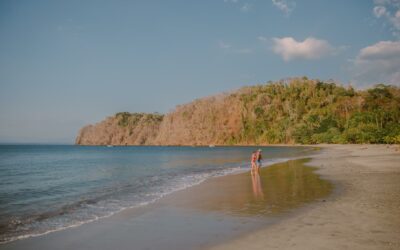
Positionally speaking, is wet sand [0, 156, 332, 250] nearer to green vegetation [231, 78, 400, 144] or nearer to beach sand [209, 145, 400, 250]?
beach sand [209, 145, 400, 250]

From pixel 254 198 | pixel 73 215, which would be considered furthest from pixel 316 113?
pixel 73 215

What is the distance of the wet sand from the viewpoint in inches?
341

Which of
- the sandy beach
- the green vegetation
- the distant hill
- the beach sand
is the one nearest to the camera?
the beach sand

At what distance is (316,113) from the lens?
5906 inches

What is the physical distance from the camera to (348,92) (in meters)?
169

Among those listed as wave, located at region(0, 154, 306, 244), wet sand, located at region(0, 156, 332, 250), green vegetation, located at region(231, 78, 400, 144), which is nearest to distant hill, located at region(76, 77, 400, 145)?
green vegetation, located at region(231, 78, 400, 144)

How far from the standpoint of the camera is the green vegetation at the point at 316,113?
109m

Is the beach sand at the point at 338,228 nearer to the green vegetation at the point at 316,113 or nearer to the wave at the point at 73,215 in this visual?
the wave at the point at 73,215

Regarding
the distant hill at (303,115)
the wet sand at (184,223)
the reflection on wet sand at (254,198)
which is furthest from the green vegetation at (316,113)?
the wet sand at (184,223)

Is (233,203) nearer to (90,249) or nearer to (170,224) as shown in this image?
(170,224)

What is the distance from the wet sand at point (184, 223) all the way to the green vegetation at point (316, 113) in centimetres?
8420

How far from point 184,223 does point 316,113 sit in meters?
150

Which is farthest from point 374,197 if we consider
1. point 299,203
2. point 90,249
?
point 90,249

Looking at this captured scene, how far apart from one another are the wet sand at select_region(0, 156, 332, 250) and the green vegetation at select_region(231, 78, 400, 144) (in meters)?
84.2
